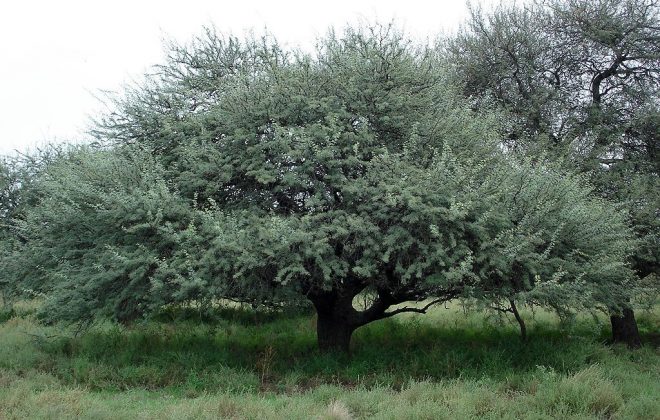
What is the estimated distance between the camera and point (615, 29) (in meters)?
13.5

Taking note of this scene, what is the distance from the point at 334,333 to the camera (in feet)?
36.8

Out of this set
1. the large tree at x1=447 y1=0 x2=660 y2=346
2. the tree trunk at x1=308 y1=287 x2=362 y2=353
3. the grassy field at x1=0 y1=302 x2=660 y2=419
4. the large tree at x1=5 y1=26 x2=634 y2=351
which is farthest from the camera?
the large tree at x1=447 y1=0 x2=660 y2=346

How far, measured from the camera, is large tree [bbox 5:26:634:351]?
8.79 m

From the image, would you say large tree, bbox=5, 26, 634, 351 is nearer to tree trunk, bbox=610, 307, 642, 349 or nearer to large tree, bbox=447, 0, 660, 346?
large tree, bbox=447, 0, 660, 346

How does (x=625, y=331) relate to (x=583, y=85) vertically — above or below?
below

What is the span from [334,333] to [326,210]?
2758 mm

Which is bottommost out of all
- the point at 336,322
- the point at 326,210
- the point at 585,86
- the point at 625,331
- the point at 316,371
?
the point at 316,371

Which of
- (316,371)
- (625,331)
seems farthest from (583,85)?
(316,371)

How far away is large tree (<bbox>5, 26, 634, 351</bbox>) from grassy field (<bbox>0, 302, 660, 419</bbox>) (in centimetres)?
117

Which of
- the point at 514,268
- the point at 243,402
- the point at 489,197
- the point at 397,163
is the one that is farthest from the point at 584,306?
the point at 243,402

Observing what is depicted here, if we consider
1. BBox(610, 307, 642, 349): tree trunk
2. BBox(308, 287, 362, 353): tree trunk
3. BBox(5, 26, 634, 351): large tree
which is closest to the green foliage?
BBox(610, 307, 642, 349): tree trunk

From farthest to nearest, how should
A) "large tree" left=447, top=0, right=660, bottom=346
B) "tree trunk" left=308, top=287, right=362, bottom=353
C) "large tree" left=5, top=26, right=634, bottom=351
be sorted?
1. "large tree" left=447, top=0, right=660, bottom=346
2. "tree trunk" left=308, top=287, right=362, bottom=353
3. "large tree" left=5, top=26, right=634, bottom=351

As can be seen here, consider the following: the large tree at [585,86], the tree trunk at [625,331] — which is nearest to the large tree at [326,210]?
the large tree at [585,86]

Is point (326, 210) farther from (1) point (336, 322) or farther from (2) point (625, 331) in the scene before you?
(2) point (625, 331)
